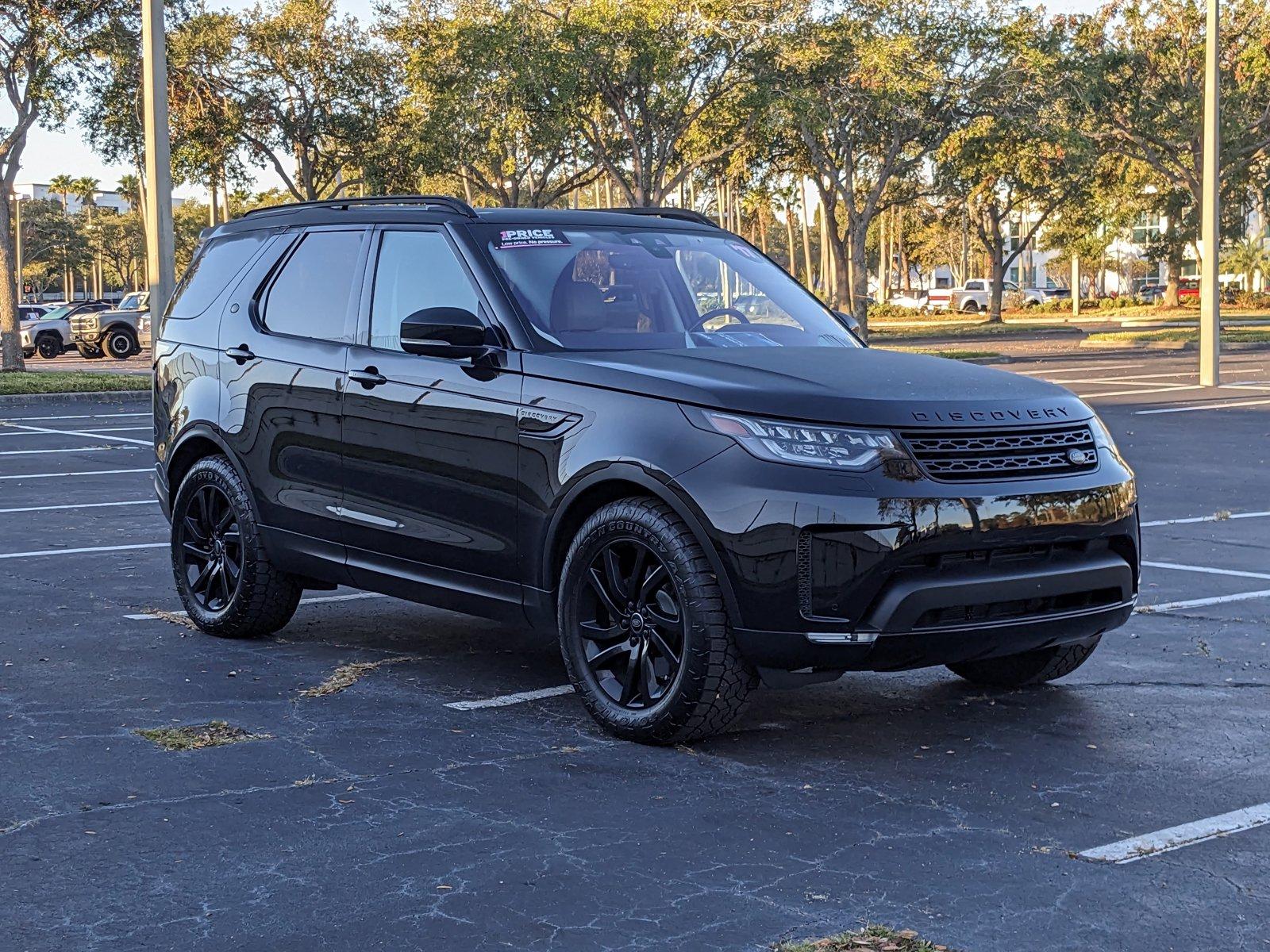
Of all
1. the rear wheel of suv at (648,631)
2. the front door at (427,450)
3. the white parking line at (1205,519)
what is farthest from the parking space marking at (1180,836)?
the white parking line at (1205,519)

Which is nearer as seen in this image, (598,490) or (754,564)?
(754,564)

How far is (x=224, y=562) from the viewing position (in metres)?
7.75

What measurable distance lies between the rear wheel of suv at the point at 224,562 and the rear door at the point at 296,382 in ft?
0.53

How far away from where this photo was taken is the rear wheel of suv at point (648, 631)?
546 cm

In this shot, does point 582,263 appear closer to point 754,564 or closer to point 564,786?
point 754,564

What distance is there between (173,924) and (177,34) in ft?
136

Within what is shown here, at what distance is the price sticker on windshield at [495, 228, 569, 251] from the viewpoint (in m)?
6.59

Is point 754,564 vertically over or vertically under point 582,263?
under

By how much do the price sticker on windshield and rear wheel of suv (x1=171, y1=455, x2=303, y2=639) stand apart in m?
1.87

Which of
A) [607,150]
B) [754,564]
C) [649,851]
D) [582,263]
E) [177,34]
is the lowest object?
[649,851]

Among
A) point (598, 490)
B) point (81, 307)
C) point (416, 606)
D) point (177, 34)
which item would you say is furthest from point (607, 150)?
point (598, 490)

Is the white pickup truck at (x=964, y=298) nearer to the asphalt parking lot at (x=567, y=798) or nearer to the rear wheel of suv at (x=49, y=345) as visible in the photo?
the rear wheel of suv at (x=49, y=345)

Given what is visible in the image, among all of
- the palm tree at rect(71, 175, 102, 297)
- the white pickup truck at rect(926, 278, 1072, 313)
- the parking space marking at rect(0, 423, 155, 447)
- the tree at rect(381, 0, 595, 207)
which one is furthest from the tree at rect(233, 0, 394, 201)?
the palm tree at rect(71, 175, 102, 297)

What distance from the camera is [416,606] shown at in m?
8.64
